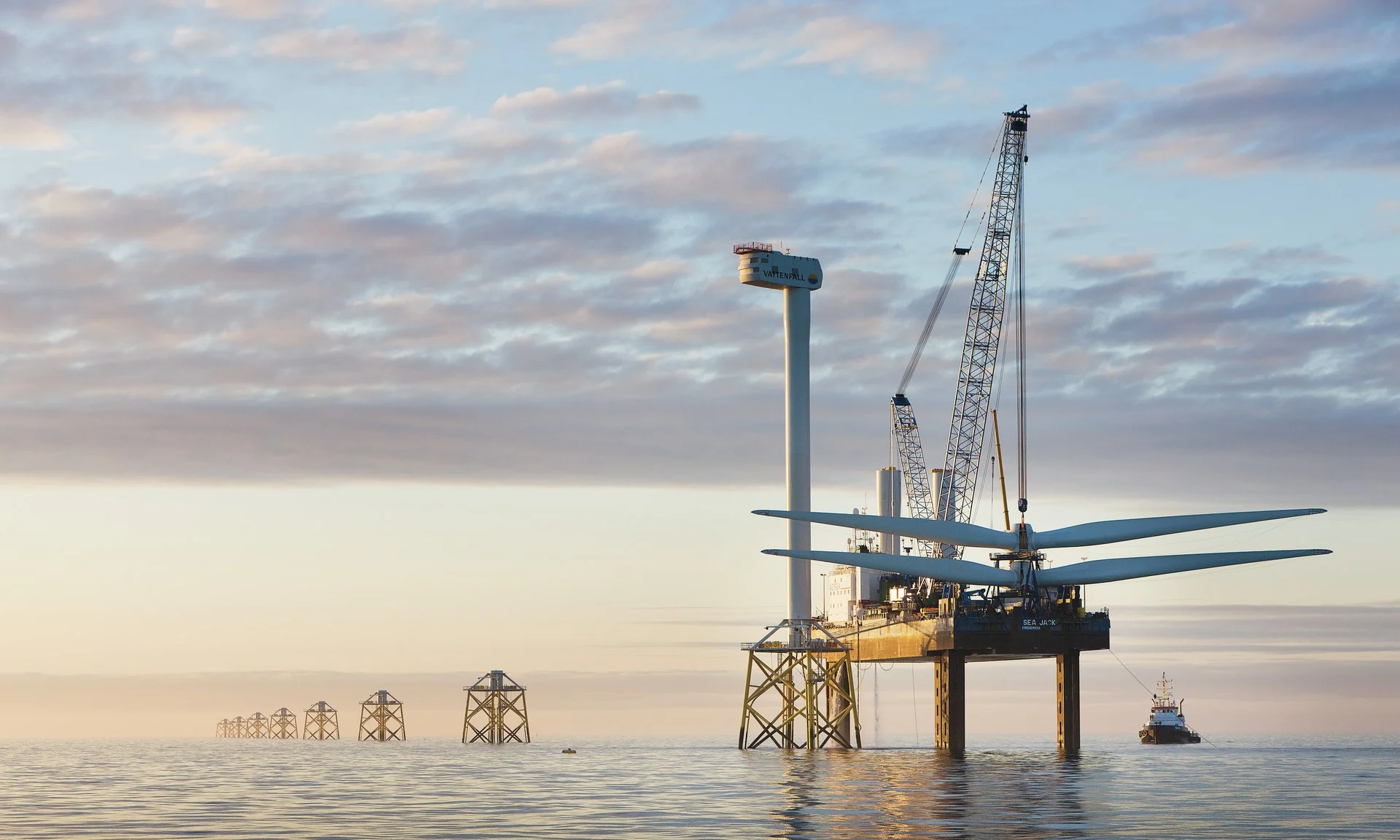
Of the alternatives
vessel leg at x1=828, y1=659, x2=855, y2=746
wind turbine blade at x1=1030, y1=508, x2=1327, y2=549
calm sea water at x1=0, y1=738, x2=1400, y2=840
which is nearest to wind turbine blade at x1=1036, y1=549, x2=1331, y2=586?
wind turbine blade at x1=1030, y1=508, x2=1327, y2=549

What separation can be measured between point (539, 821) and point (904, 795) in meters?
18.4

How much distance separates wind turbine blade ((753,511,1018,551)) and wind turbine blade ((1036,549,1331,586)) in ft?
12.7

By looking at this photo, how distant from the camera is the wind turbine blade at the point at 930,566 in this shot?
11719 cm

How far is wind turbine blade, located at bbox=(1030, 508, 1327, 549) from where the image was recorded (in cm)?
11994

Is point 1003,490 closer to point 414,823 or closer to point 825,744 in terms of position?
point 825,744

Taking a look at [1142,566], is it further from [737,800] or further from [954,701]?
[737,800]

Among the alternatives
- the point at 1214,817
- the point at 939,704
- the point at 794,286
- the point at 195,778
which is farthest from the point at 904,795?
the point at 794,286

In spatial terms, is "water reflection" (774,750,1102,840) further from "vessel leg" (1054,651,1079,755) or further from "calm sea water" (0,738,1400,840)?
"vessel leg" (1054,651,1079,755)

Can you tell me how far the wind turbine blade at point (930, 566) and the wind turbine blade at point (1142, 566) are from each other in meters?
3.30

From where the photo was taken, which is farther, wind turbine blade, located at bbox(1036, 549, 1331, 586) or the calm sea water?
wind turbine blade, located at bbox(1036, 549, 1331, 586)

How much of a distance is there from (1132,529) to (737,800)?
192ft

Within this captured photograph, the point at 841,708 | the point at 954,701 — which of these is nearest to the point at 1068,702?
the point at 954,701

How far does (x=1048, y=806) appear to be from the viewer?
209ft

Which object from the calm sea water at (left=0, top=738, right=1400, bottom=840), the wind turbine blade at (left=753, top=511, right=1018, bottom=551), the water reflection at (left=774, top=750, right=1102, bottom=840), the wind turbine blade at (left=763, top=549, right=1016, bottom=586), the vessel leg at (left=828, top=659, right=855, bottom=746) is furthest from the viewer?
the vessel leg at (left=828, top=659, right=855, bottom=746)
